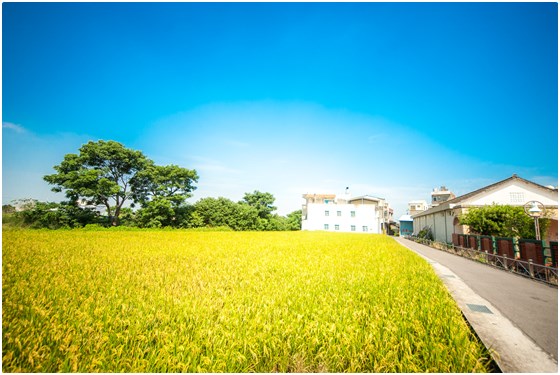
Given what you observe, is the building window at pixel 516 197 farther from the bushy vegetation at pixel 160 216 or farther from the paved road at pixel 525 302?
the bushy vegetation at pixel 160 216

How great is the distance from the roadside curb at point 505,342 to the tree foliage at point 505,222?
13.5 meters

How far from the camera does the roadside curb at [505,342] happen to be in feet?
8.29

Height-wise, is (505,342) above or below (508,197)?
below

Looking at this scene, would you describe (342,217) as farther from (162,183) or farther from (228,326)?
(228,326)

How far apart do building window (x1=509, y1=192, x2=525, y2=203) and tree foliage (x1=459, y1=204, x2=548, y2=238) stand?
17.5 feet

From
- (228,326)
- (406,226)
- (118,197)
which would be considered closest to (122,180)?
(118,197)

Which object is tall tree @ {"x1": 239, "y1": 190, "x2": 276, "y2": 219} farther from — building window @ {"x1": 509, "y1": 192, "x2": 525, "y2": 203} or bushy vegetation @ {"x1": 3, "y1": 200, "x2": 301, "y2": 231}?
building window @ {"x1": 509, "y1": 192, "x2": 525, "y2": 203}

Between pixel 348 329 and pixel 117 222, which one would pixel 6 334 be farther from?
pixel 117 222

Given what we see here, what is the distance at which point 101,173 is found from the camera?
26.9 m

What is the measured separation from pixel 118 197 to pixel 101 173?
337 cm

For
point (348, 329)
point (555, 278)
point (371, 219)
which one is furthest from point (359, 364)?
point (371, 219)

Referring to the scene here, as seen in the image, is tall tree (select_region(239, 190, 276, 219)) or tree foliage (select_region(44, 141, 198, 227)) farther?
tall tree (select_region(239, 190, 276, 219))

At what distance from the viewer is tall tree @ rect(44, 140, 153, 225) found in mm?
25531

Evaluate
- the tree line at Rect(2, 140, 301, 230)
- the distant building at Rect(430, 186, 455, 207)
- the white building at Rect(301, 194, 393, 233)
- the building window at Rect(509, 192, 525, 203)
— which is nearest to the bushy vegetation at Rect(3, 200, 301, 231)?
the tree line at Rect(2, 140, 301, 230)
